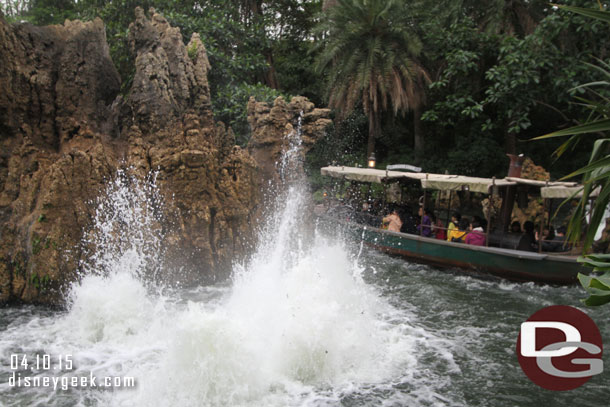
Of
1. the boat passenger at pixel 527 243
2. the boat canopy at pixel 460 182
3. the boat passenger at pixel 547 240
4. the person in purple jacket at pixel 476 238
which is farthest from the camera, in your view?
the person in purple jacket at pixel 476 238

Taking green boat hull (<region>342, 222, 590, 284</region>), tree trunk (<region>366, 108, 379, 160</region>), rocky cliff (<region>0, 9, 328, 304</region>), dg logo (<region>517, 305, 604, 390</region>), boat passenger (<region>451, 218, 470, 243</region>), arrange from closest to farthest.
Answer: dg logo (<region>517, 305, 604, 390</region>), rocky cliff (<region>0, 9, 328, 304</region>), green boat hull (<region>342, 222, 590, 284</region>), boat passenger (<region>451, 218, 470, 243</region>), tree trunk (<region>366, 108, 379, 160</region>)

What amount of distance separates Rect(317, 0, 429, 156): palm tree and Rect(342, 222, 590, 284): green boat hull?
299 inches

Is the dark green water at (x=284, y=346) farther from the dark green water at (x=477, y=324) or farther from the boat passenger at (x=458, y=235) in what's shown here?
the boat passenger at (x=458, y=235)

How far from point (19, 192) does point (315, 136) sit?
20.5 ft

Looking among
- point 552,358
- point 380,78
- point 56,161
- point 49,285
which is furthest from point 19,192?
point 380,78

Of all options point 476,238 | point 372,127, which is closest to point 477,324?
point 476,238

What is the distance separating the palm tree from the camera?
20.6 metres

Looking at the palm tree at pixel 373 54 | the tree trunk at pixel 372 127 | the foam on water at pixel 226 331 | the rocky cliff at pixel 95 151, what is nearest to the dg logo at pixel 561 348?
the foam on water at pixel 226 331

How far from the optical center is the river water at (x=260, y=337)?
6477mm

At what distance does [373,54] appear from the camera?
67.6ft

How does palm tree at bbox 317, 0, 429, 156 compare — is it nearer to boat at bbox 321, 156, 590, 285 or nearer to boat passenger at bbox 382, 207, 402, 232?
boat at bbox 321, 156, 590, 285

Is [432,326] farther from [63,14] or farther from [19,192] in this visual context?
[63,14]

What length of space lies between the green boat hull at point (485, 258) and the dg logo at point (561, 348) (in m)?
7.55

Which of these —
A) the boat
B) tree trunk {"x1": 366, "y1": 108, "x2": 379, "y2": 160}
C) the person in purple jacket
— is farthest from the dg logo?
tree trunk {"x1": 366, "y1": 108, "x2": 379, "y2": 160}
